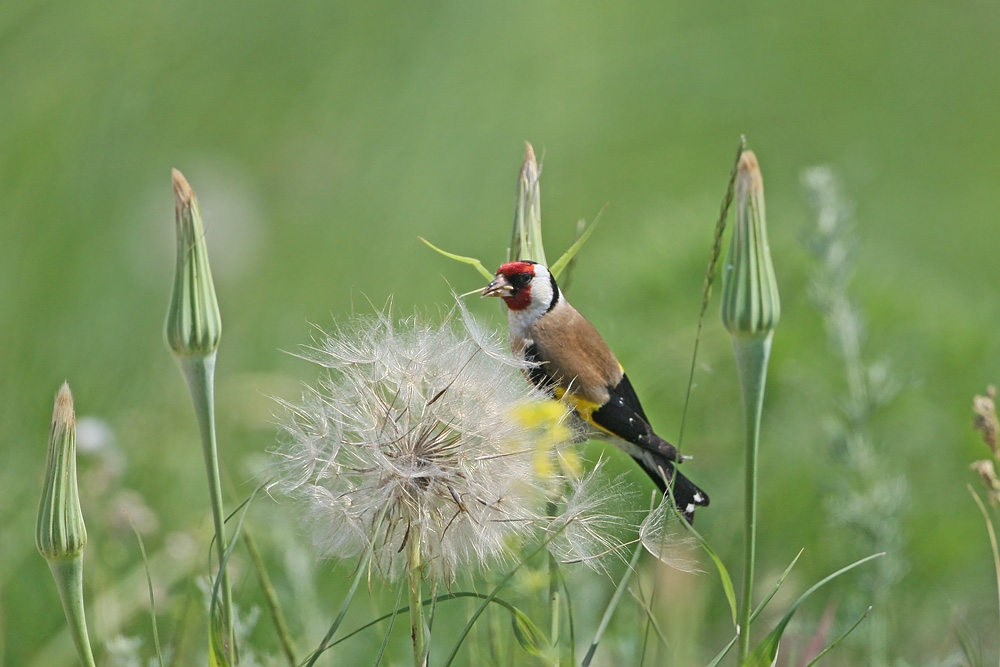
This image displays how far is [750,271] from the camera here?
1.25 metres

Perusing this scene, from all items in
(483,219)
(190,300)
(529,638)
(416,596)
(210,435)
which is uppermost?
(190,300)

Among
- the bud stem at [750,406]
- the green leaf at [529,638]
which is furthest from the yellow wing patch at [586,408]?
the bud stem at [750,406]

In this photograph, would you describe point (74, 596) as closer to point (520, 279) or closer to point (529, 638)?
point (529, 638)

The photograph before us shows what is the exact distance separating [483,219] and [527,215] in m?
4.99

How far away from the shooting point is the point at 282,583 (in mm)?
2473

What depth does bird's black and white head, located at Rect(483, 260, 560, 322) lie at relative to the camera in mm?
1656

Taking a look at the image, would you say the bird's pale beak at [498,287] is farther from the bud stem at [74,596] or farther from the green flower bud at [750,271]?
the bud stem at [74,596]

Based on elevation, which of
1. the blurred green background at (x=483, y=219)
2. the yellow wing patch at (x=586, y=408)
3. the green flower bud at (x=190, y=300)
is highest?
the green flower bud at (x=190, y=300)

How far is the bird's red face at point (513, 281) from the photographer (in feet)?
5.38

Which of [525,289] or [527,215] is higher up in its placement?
[527,215]

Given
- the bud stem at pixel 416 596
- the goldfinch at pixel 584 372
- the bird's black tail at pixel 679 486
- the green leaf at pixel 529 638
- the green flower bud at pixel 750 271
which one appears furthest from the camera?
the goldfinch at pixel 584 372

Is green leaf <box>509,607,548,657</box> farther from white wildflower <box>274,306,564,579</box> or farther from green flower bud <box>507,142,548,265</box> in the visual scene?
green flower bud <box>507,142,548,265</box>

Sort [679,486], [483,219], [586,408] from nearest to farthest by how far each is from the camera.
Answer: [679,486], [586,408], [483,219]

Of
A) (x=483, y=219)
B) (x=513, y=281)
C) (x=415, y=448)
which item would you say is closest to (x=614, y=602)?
(x=415, y=448)
